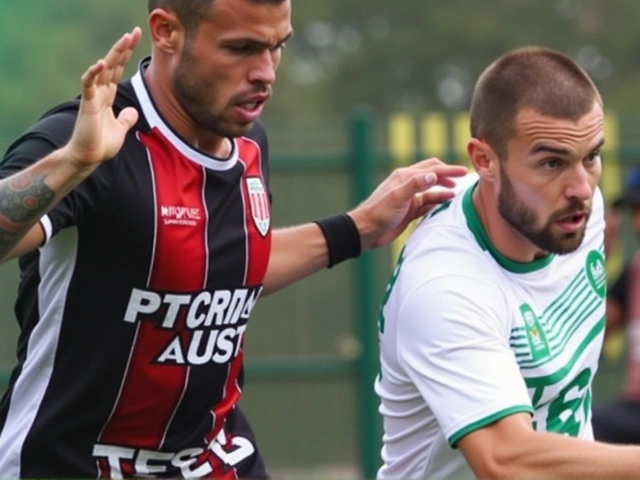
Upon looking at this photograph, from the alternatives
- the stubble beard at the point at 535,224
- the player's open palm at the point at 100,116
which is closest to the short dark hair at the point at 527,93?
the stubble beard at the point at 535,224

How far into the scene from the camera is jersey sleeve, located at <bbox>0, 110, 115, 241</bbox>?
436cm

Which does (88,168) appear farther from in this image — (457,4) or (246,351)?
(457,4)

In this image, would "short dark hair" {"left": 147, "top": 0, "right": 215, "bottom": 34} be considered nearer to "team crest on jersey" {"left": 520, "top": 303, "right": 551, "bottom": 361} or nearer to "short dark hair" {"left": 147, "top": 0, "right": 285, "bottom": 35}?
"short dark hair" {"left": 147, "top": 0, "right": 285, "bottom": 35}

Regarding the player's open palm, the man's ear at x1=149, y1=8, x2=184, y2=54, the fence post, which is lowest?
the fence post

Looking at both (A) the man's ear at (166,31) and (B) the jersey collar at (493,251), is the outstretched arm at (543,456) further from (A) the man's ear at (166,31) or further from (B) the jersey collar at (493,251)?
(A) the man's ear at (166,31)

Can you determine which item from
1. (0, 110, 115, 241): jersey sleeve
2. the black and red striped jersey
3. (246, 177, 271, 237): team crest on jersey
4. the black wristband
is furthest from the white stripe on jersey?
the black wristband

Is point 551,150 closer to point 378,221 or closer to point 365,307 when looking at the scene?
point 378,221

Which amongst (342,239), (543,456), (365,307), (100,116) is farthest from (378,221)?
(365,307)

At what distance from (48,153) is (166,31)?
0.65m

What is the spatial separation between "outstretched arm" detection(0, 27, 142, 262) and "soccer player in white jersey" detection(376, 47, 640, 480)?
999 mm

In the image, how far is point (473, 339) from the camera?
455 cm

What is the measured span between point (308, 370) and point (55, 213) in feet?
19.6

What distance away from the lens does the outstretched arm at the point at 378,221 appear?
518 centimetres

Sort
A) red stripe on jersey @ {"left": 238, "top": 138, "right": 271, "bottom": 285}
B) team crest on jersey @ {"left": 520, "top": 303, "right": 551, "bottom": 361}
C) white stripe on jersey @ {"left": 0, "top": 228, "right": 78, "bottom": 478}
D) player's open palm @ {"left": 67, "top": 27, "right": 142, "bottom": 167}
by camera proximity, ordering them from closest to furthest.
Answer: player's open palm @ {"left": 67, "top": 27, "right": 142, "bottom": 167} → white stripe on jersey @ {"left": 0, "top": 228, "right": 78, "bottom": 478} → team crest on jersey @ {"left": 520, "top": 303, "right": 551, "bottom": 361} → red stripe on jersey @ {"left": 238, "top": 138, "right": 271, "bottom": 285}
